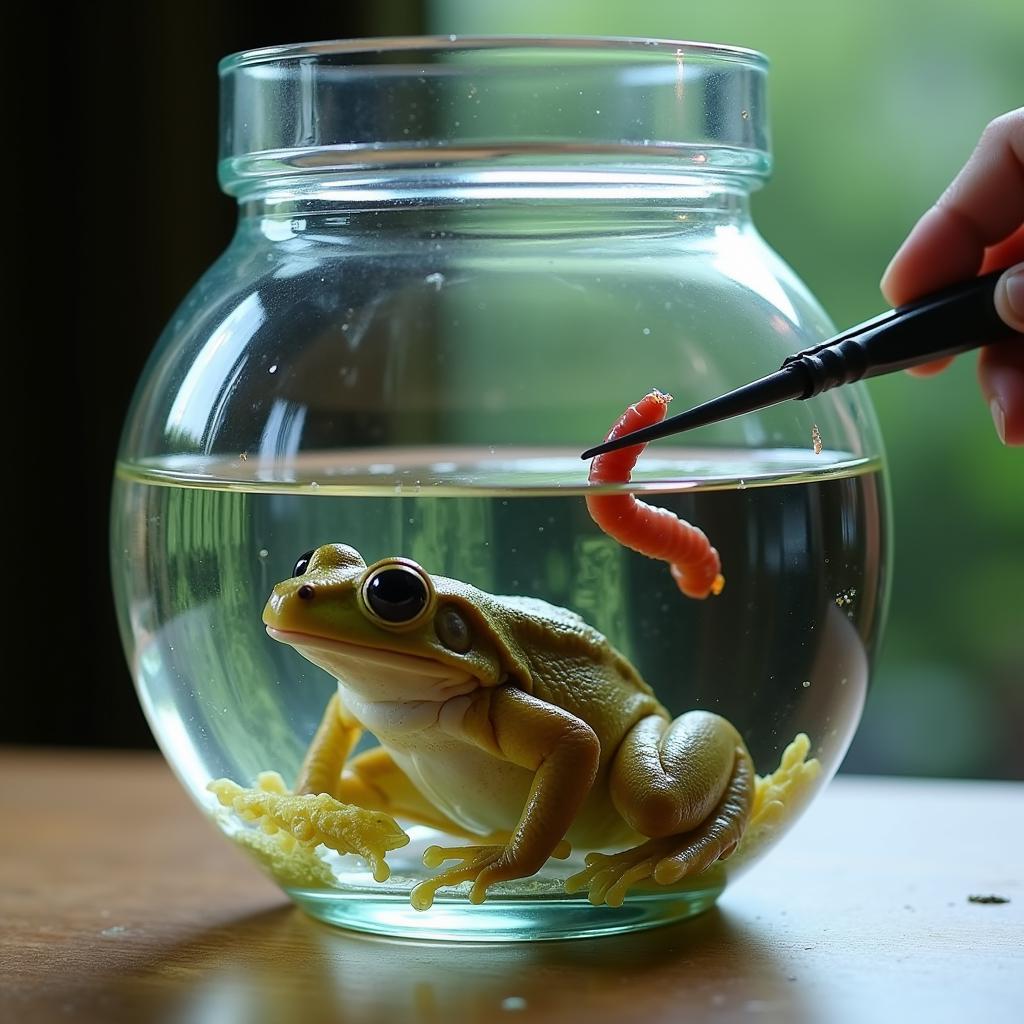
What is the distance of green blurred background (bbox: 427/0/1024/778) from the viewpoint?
1871mm

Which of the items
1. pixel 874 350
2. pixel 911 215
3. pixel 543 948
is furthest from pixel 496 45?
pixel 911 215

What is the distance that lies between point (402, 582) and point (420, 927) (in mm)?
231

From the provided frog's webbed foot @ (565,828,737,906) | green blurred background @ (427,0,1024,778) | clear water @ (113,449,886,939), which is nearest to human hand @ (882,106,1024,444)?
clear water @ (113,449,886,939)

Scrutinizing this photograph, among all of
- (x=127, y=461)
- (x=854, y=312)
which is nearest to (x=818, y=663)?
(x=127, y=461)

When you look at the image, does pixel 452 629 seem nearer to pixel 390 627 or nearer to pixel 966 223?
pixel 390 627

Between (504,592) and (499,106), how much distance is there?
11.8 inches

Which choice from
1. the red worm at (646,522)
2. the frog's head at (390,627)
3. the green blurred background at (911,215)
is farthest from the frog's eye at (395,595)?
the green blurred background at (911,215)

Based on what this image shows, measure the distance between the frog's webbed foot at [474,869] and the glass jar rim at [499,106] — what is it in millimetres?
393

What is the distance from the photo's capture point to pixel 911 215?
1.91m

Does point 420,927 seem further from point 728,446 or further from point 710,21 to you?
point 710,21

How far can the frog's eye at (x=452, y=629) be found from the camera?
0.84 m

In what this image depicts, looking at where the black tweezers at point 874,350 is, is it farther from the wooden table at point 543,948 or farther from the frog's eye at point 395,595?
the wooden table at point 543,948

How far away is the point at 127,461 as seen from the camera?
3.33 feet

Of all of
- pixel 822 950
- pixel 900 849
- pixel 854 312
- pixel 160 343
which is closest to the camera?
pixel 822 950
